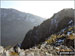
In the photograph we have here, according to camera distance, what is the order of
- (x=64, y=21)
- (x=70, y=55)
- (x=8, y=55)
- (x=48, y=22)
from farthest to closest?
(x=48, y=22) < (x=64, y=21) < (x=70, y=55) < (x=8, y=55)

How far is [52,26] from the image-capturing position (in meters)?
112

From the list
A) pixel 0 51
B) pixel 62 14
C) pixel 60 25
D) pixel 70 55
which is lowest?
pixel 70 55

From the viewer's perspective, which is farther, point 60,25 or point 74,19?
point 60,25

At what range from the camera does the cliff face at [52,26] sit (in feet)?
327

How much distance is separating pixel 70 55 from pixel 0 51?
15.2 meters

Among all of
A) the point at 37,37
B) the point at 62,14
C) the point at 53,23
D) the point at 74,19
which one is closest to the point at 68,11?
the point at 62,14

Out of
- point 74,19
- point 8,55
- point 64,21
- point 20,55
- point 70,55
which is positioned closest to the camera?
point 8,55

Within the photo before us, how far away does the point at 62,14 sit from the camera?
4427 inches

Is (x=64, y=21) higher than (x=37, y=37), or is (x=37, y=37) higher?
(x=64, y=21)

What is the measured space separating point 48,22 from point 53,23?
9.77 m

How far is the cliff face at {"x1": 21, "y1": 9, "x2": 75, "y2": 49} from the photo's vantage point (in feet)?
327

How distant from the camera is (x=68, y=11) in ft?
365

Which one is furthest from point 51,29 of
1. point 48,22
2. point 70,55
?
point 70,55

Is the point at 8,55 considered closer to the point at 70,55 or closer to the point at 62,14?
the point at 70,55
